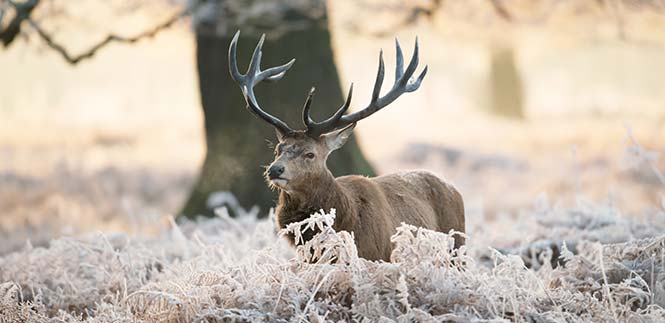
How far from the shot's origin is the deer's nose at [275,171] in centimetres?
541

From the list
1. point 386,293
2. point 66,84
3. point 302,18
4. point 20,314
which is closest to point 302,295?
point 386,293

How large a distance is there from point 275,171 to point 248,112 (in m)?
4.70

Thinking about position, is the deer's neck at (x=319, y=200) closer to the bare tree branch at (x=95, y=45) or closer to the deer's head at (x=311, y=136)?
the deer's head at (x=311, y=136)

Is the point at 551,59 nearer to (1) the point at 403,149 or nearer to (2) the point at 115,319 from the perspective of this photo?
(1) the point at 403,149

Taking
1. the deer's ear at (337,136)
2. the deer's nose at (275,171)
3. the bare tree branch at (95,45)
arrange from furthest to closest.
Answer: the bare tree branch at (95,45) < the deer's ear at (337,136) < the deer's nose at (275,171)

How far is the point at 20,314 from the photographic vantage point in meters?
5.02

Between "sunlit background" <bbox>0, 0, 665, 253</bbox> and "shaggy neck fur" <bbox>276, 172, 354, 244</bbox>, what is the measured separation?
1293 millimetres

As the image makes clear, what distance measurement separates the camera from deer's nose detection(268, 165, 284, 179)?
17.7 feet

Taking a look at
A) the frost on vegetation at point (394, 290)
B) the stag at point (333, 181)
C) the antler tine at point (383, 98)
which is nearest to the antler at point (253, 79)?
the stag at point (333, 181)

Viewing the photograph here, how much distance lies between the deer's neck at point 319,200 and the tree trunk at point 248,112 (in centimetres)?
395

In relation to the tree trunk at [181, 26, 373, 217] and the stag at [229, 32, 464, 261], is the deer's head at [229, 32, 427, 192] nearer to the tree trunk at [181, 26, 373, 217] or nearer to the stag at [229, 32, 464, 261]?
the stag at [229, 32, 464, 261]

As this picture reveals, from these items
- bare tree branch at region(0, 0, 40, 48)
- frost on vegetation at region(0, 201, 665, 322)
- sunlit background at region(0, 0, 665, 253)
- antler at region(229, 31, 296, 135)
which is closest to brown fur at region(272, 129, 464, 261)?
antler at region(229, 31, 296, 135)

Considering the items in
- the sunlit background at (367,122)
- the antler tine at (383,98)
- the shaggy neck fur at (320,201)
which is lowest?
the sunlit background at (367,122)

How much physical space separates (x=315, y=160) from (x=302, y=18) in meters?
4.90
